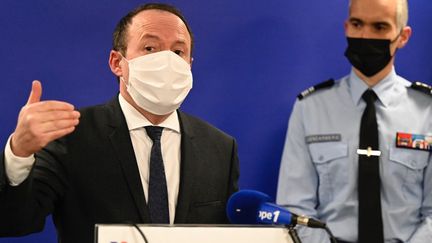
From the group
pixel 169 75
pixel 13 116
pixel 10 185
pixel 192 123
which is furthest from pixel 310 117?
pixel 10 185

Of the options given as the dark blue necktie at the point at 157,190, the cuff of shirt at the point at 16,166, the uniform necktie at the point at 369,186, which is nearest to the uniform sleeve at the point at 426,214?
the uniform necktie at the point at 369,186

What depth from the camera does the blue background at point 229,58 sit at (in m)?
2.40

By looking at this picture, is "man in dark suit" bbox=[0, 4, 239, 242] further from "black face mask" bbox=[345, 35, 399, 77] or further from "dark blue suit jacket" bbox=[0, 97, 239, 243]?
"black face mask" bbox=[345, 35, 399, 77]

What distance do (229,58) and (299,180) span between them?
2.00 feet

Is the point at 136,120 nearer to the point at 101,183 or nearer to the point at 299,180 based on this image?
the point at 101,183

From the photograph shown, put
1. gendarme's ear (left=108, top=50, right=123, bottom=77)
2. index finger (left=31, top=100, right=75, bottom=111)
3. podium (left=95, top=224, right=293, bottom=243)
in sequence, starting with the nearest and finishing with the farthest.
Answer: podium (left=95, top=224, right=293, bottom=243) → index finger (left=31, top=100, right=75, bottom=111) → gendarme's ear (left=108, top=50, right=123, bottom=77)

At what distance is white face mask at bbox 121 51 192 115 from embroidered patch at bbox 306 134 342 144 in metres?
0.86

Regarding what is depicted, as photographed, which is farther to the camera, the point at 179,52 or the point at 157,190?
the point at 179,52

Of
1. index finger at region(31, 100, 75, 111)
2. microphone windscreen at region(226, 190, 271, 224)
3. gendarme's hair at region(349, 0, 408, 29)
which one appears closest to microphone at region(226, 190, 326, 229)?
microphone windscreen at region(226, 190, 271, 224)

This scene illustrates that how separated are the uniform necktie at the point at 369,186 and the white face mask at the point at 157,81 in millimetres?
913

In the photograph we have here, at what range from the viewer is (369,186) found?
2.40m

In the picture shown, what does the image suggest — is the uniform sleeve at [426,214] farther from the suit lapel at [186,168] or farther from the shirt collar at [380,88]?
the suit lapel at [186,168]

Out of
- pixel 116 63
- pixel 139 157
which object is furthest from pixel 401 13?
pixel 139 157

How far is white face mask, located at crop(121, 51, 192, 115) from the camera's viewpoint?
1795 mm
